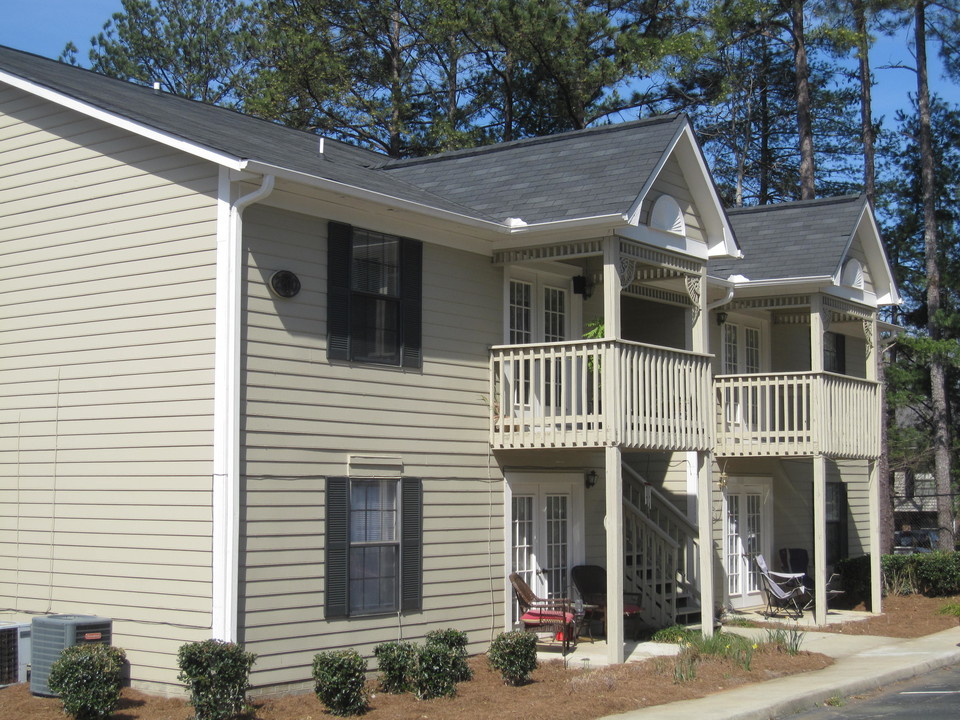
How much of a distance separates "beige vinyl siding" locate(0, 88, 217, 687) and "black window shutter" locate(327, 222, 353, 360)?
1445 mm

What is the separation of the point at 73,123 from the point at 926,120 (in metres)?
23.8

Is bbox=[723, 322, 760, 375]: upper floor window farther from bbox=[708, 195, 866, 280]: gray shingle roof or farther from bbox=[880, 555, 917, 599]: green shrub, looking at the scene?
bbox=[880, 555, 917, 599]: green shrub

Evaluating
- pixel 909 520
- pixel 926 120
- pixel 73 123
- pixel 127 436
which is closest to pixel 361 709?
pixel 127 436

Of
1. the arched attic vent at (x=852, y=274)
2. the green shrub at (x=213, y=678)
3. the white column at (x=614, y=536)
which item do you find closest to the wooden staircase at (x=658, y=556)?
the white column at (x=614, y=536)

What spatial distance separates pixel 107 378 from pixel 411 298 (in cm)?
354

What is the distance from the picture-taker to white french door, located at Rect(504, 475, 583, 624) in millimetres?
15805

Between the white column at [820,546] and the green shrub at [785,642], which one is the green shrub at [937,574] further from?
the green shrub at [785,642]

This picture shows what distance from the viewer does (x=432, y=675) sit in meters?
12.1

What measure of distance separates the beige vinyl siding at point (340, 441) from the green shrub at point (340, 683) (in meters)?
0.88

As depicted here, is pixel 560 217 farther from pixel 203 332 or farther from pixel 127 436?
pixel 127 436

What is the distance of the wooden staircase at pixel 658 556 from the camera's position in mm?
17094

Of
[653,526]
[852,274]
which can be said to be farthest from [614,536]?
[852,274]

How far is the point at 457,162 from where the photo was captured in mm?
18078

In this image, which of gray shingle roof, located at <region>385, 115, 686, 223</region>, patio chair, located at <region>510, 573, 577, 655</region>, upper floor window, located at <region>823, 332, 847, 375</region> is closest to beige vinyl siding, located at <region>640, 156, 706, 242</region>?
gray shingle roof, located at <region>385, 115, 686, 223</region>
